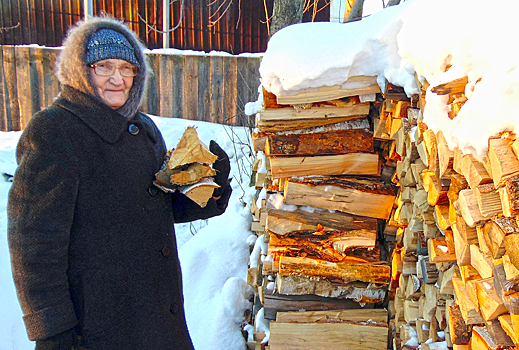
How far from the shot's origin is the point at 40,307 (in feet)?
4.94

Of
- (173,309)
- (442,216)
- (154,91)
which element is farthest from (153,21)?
(442,216)

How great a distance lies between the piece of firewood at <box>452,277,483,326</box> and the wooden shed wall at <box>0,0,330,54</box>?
8.64m

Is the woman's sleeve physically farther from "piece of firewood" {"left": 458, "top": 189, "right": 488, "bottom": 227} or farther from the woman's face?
"piece of firewood" {"left": 458, "top": 189, "right": 488, "bottom": 227}

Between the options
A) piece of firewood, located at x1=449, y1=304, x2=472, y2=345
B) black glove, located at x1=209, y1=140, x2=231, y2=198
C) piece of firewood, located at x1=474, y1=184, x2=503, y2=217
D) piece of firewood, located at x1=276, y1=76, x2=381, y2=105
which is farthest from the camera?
piece of firewood, located at x1=276, y1=76, x2=381, y2=105

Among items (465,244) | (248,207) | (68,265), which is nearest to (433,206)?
(465,244)

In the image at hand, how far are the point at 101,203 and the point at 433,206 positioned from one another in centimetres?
140

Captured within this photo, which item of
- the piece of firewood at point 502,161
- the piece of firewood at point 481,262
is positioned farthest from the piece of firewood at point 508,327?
the piece of firewood at point 502,161

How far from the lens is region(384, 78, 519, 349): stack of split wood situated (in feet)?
3.98

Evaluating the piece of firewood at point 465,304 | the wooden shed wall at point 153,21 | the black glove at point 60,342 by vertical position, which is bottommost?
the black glove at point 60,342

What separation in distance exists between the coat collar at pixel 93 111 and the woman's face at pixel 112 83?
0.23 feet

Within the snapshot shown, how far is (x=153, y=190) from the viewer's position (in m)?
1.83

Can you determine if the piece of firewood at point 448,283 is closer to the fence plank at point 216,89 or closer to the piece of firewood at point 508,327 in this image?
the piece of firewood at point 508,327

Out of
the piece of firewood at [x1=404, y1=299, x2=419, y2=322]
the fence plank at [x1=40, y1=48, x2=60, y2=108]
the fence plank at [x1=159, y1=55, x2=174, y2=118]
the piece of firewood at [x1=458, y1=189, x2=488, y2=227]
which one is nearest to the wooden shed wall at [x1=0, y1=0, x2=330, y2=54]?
the fence plank at [x1=159, y1=55, x2=174, y2=118]

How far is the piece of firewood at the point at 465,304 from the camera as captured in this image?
1.44 meters
